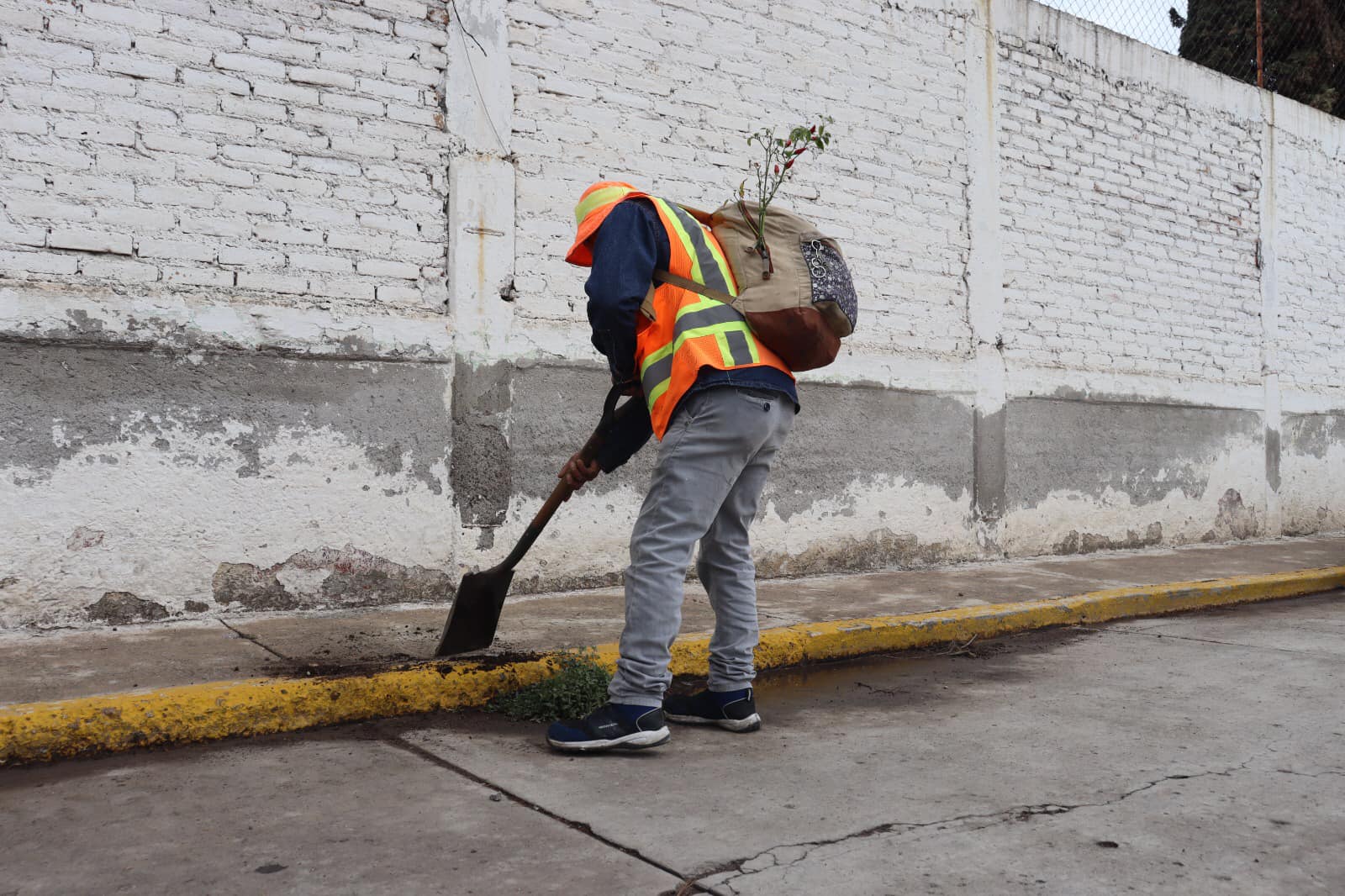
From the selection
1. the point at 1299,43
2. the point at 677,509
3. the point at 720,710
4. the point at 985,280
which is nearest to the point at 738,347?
the point at 677,509

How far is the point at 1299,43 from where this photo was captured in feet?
40.8

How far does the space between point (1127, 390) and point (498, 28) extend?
518 cm

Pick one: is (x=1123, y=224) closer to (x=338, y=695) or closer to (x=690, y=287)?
(x=690, y=287)

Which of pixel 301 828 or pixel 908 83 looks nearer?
pixel 301 828

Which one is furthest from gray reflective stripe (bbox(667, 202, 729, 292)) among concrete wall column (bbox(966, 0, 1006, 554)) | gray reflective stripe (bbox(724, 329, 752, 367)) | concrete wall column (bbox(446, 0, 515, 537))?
concrete wall column (bbox(966, 0, 1006, 554))

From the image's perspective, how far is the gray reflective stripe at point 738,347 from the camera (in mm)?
3047

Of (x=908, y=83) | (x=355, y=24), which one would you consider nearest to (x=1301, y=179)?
(x=908, y=83)

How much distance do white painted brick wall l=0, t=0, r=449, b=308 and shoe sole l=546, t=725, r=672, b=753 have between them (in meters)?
2.59

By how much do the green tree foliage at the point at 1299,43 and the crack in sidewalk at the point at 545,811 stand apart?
12.1 metres

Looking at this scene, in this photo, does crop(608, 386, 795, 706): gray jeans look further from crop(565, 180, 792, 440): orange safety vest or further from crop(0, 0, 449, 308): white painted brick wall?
crop(0, 0, 449, 308): white painted brick wall

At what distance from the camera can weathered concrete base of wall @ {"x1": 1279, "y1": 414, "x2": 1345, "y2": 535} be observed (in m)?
9.14

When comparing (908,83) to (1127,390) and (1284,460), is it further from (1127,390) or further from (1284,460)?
(1284,460)

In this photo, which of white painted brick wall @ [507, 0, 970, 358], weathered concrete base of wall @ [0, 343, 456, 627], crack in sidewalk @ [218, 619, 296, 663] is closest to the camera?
crack in sidewalk @ [218, 619, 296, 663]

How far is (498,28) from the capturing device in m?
5.19
